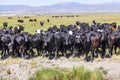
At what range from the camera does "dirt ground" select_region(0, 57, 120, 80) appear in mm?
16266

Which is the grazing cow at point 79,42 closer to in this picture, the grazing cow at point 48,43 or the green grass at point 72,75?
the grazing cow at point 48,43

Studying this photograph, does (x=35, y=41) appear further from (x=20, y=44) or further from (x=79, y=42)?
(x=79, y=42)

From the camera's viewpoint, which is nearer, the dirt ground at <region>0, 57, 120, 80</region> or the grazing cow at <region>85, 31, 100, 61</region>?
the dirt ground at <region>0, 57, 120, 80</region>

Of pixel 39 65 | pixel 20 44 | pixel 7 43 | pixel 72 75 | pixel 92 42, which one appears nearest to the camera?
pixel 72 75

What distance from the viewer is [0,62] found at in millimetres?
18859

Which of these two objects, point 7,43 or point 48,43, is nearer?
point 48,43

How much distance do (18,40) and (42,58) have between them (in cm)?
169

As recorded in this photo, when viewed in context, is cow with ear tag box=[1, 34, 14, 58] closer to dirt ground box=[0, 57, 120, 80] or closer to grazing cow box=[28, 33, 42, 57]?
dirt ground box=[0, 57, 120, 80]

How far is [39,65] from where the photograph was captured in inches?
698

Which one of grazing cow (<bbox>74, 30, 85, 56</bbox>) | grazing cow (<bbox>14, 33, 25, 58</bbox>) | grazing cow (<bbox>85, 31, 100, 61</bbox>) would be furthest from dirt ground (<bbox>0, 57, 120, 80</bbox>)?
grazing cow (<bbox>74, 30, 85, 56</bbox>)

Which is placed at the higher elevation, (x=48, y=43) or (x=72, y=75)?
(x=48, y=43)

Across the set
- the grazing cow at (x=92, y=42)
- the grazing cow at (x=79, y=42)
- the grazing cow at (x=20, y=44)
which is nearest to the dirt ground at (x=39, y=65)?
the grazing cow at (x=20, y=44)

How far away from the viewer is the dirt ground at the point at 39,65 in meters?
16.3

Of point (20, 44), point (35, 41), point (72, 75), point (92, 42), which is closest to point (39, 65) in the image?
point (35, 41)
